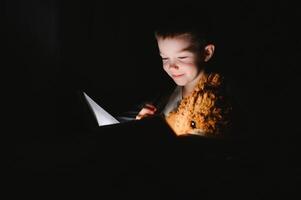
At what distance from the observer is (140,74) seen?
1.67 metres

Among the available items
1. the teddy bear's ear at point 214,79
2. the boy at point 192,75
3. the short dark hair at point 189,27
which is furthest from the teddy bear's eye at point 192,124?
the short dark hair at point 189,27

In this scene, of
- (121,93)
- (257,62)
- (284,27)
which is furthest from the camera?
(121,93)

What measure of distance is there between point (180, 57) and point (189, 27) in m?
0.12

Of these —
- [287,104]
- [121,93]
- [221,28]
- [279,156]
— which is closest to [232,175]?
[279,156]

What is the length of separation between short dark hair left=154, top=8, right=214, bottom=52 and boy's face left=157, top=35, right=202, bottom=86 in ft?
0.07

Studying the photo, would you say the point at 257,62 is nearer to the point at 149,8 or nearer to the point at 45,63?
the point at 149,8

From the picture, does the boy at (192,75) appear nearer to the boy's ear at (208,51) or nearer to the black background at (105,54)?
the boy's ear at (208,51)

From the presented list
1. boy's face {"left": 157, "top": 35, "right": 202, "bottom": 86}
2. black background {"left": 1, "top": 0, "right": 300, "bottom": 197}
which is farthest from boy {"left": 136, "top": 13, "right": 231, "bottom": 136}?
black background {"left": 1, "top": 0, "right": 300, "bottom": 197}

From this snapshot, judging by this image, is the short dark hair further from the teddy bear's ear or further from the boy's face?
the teddy bear's ear

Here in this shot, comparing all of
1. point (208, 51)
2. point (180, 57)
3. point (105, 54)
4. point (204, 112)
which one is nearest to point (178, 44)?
point (180, 57)

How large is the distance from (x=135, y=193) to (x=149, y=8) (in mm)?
1168

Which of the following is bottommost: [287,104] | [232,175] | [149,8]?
[232,175]

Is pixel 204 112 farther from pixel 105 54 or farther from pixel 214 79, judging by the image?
pixel 105 54

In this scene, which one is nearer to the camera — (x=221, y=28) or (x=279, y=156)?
(x=279, y=156)
